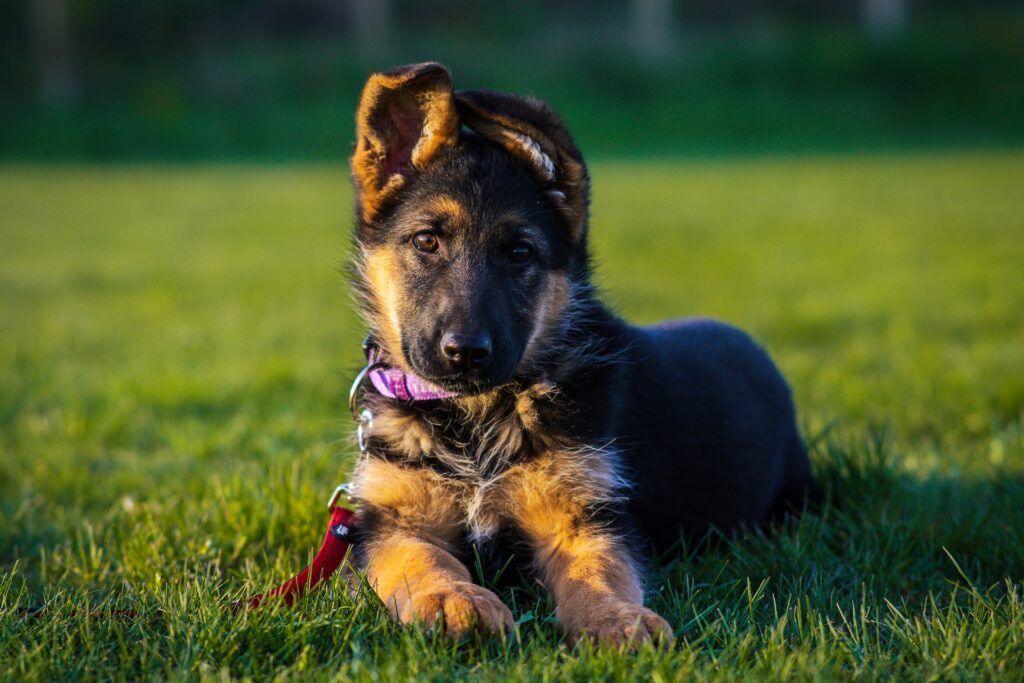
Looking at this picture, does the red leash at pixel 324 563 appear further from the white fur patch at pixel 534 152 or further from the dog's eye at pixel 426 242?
the white fur patch at pixel 534 152

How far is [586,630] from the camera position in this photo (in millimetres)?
2885

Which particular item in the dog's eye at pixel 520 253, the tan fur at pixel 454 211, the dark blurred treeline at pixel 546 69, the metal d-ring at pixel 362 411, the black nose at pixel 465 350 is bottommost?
the dark blurred treeline at pixel 546 69

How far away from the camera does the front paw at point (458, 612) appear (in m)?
2.82

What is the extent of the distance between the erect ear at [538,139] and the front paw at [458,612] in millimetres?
1343

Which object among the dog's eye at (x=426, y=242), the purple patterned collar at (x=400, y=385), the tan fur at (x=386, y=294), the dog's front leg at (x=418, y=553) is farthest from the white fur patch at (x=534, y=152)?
the dog's front leg at (x=418, y=553)

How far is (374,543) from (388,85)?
4.83ft

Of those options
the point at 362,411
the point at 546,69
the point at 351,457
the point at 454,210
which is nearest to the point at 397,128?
the point at 454,210

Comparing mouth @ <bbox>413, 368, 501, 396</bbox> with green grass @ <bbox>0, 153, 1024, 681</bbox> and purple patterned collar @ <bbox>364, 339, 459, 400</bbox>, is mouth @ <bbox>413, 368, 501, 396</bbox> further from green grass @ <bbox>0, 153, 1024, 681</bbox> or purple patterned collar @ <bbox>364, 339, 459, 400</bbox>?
green grass @ <bbox>0, 153, 1024, 681</bbox>

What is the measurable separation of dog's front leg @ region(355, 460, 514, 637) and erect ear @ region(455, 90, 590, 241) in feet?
3.38

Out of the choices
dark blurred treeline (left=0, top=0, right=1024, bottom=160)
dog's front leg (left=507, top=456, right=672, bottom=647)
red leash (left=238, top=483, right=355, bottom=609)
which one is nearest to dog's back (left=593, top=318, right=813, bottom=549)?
dog's front leg (left=507, top=456, right=672, bottom=647)

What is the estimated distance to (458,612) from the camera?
284 centimetres

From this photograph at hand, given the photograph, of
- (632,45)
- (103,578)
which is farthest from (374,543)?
(632,45)

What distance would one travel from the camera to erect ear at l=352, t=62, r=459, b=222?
343cm

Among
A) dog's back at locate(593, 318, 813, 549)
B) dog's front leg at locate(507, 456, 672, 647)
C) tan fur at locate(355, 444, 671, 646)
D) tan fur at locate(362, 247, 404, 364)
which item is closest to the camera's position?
dog's front leg at locate(507, 456, 672, 647)
